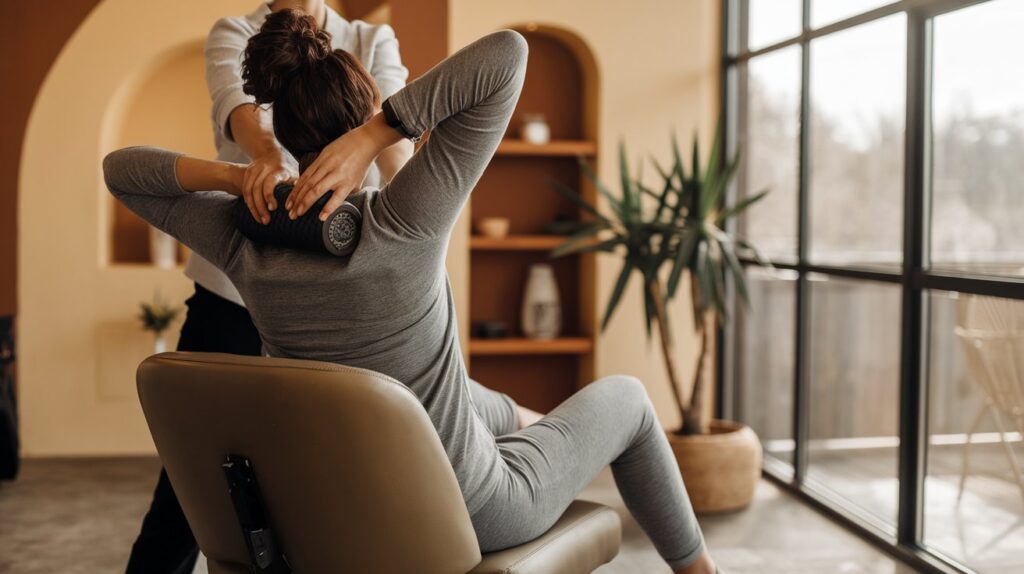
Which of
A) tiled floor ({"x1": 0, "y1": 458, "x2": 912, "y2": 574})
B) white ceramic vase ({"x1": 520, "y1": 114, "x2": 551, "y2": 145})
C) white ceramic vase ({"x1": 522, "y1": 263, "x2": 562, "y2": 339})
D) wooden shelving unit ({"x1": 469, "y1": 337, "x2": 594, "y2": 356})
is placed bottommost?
tiled floor ({"x1": 0, "y1": 458, "x2": 912, "y2": 574})

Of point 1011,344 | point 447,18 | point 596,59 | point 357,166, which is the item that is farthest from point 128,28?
point 1011,344

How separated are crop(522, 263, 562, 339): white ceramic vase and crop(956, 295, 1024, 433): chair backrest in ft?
6.14

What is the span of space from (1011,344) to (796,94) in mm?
1494

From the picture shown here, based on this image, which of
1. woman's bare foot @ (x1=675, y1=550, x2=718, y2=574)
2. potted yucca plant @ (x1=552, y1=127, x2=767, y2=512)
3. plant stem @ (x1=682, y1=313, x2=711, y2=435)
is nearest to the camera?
woman's bare foot @ (x1=675, y1=550, x2=718, y2=574)

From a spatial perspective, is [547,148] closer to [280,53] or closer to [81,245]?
[81,245]

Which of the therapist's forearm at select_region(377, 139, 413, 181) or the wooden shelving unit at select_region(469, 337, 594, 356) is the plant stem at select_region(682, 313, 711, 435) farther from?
the therapist's forearm at select_region(377, 139, 413, 181)

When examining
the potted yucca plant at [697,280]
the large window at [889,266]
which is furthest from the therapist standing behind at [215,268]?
the large window at [889,266]

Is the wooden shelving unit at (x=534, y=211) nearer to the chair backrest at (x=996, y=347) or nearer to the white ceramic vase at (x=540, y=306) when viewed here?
the white ceramic vase at (x=540, y=306)

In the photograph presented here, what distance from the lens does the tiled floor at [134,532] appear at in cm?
288

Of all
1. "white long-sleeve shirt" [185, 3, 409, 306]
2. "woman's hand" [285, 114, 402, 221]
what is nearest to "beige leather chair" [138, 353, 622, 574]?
"woman's hand" [285, 114, 402, 221]

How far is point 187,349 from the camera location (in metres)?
2.04

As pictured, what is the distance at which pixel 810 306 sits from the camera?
12.0 ft

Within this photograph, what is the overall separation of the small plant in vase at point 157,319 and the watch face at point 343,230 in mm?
3043

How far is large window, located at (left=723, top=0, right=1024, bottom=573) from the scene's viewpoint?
2689 millimetres
